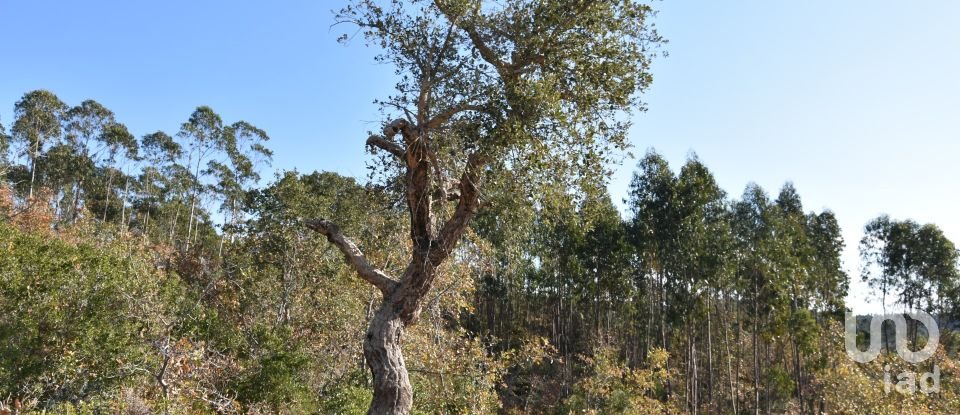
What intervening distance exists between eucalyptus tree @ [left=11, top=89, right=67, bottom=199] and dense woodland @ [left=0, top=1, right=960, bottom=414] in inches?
4.5

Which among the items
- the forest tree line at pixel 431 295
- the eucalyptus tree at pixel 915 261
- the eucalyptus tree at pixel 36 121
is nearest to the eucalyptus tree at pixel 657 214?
the forest tree line at pixel 431 295

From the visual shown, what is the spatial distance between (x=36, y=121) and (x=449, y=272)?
102ft

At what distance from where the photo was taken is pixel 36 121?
31.3 meters

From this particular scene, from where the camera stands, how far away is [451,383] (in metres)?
10.7

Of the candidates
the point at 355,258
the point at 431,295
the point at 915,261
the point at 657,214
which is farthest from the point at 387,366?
the point at 915,261

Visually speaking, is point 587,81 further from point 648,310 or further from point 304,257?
point 648,310

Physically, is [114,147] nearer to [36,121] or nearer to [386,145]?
[36,121]

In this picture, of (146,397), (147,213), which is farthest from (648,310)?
(147,213)

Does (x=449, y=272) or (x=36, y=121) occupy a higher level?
(x=36, y=121)

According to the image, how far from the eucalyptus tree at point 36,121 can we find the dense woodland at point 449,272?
4.5 inches

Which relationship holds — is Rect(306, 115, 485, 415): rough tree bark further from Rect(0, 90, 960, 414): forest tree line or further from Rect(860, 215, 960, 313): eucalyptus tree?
Rect(860, 215, 960, 313): eucalyptus tree

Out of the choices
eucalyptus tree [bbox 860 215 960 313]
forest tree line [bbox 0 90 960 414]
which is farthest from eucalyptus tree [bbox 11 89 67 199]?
eucalyptus tree [bbox 860 215 960 313]

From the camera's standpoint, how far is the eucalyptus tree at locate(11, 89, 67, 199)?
30578 millimetres

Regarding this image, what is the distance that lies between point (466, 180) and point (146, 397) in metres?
7.48
